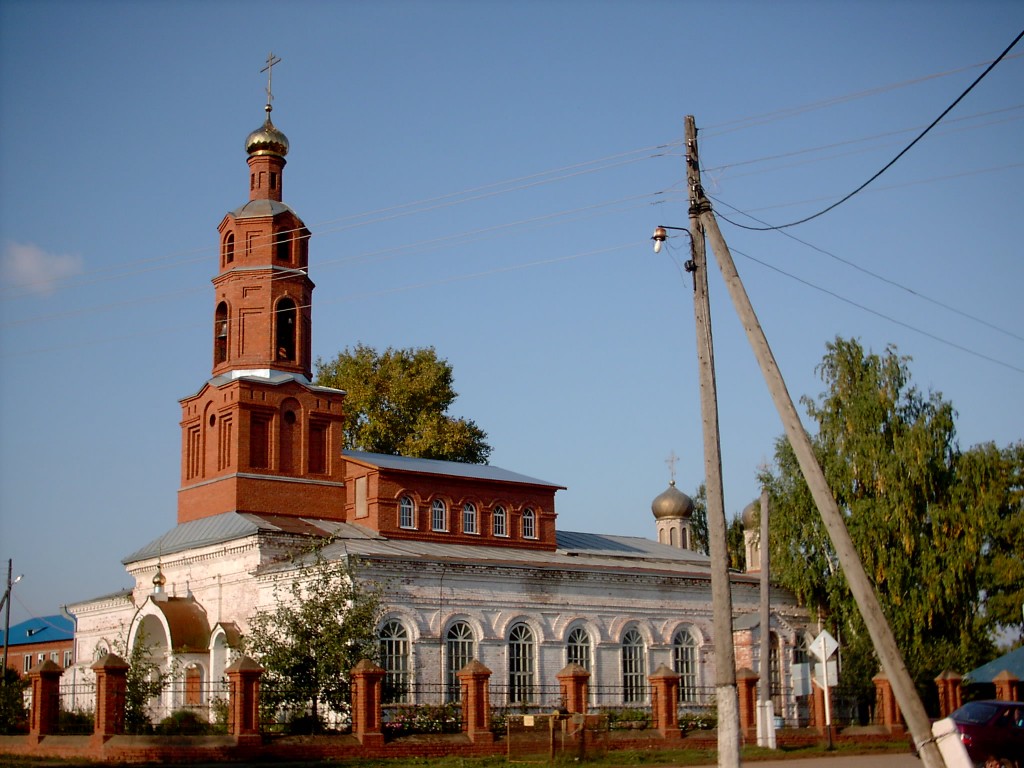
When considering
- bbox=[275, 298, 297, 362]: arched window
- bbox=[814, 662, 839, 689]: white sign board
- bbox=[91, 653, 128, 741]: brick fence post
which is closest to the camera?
bbox=[91, 653, 128, 741]: brick fence post

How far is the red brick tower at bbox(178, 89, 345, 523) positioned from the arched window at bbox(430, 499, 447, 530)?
2.76m

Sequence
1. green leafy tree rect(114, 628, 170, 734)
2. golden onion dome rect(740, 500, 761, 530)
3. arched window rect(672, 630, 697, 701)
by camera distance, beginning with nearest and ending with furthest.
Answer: green leafy tree rect(114, 628, 170, 734)
arched window rect(672, 630, 697, 701)
golden onion dome rect(740, 500, 761, 530)

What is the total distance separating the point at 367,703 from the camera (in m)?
24.1

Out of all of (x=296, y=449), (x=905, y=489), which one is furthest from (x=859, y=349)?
(x=296, y=449)

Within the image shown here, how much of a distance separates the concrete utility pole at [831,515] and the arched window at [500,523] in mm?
22397

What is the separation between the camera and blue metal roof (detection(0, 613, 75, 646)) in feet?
225

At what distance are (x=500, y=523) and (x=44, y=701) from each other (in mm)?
17274

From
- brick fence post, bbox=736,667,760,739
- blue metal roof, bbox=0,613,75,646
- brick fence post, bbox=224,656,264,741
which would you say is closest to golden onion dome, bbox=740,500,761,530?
brick fence post, bbox=736,667,760,739

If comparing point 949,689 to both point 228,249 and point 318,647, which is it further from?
point 228,249

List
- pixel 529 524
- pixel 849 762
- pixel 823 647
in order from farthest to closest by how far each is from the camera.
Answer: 1. pixel 529 524
2. pixel 823 647
3. pixel 849 762

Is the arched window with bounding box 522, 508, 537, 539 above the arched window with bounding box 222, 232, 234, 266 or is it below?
below

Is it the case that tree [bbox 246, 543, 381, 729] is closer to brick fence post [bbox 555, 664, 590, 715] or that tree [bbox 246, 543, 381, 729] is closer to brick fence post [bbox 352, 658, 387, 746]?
brick fence post [bbox 352, 658, 387, 746]

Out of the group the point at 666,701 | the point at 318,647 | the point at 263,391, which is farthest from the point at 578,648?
Answer: the point at 263,391

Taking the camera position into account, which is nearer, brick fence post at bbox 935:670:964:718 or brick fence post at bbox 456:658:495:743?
brick fence post at bbox 456:658:495:743
